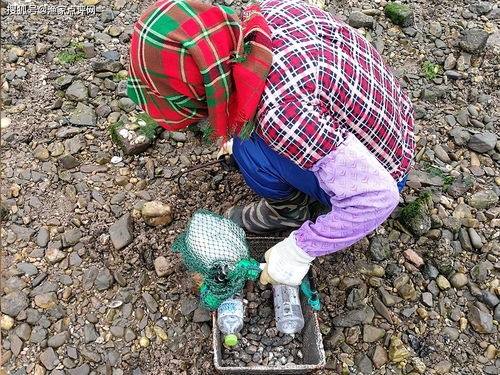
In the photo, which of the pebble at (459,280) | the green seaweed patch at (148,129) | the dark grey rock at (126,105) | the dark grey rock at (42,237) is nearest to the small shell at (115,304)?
Answer: the dark grey rock at (42,237)

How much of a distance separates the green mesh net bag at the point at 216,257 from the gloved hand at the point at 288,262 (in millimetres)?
138

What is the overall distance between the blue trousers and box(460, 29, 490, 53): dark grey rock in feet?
5.22

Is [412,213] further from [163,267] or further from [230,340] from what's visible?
[163,267]

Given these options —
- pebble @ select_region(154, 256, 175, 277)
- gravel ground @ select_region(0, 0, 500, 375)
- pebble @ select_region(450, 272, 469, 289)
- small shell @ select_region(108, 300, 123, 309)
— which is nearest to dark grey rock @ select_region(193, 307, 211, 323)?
gravel ground @ select_region(0, 0, 500, 375)

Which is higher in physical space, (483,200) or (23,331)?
(483,200)

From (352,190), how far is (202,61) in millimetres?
632

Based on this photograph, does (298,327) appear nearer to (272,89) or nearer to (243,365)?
(243,365)

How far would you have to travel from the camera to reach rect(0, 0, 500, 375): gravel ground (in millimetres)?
2221

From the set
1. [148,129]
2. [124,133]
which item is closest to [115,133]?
[124,133]

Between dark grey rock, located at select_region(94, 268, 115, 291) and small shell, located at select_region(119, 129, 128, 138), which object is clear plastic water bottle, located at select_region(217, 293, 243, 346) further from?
small shell, located at select_region(119, 129, 128, 138)

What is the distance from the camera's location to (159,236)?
2.49m

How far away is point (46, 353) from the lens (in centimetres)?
215

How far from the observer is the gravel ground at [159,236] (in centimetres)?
222

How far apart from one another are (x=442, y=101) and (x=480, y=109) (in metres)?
0.22
